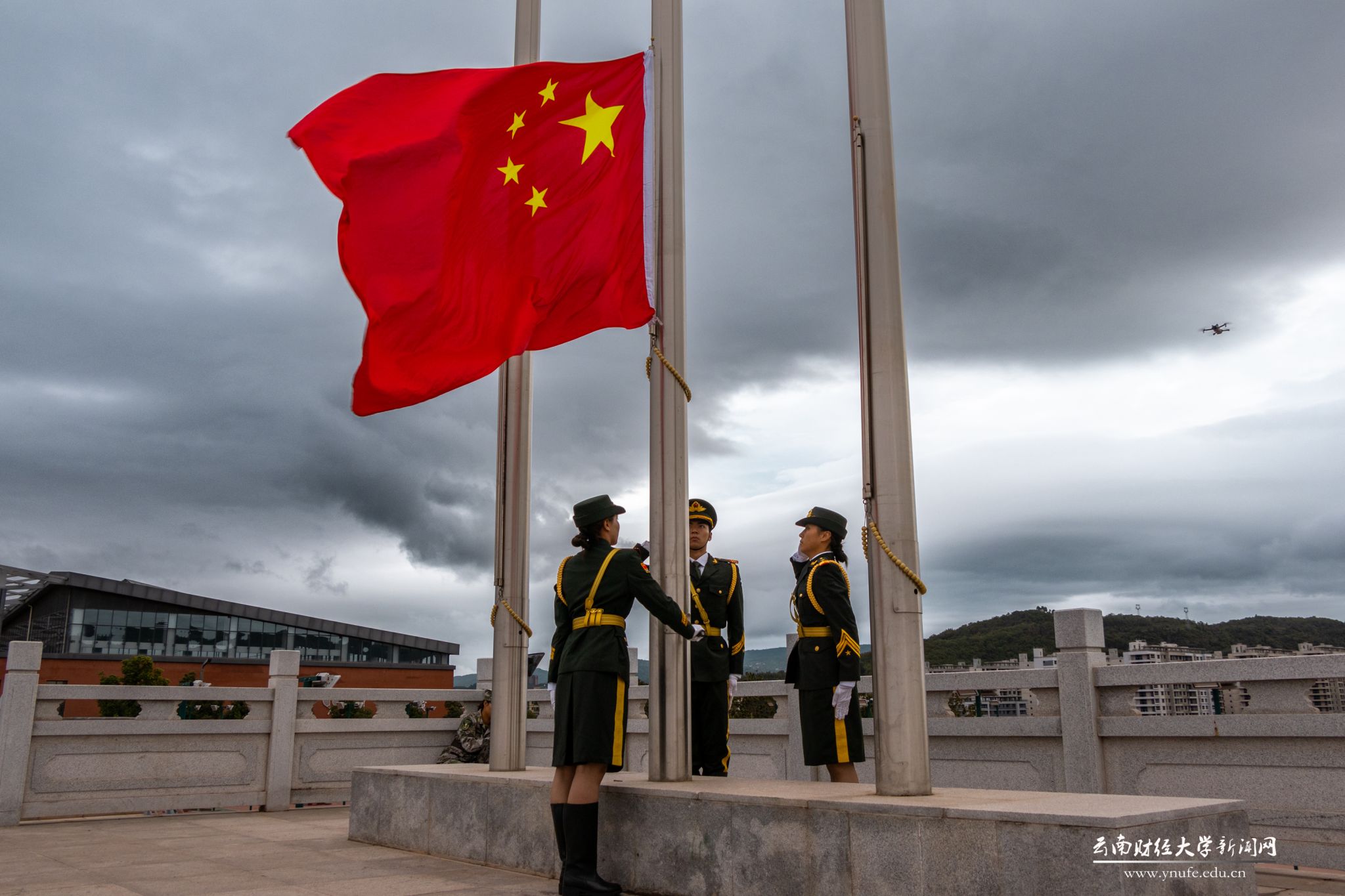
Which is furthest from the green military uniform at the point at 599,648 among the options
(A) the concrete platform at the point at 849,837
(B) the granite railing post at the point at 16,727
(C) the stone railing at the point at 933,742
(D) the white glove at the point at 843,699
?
(B) the granite railing post at the point at 16,727

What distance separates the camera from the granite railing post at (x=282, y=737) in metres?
11.6

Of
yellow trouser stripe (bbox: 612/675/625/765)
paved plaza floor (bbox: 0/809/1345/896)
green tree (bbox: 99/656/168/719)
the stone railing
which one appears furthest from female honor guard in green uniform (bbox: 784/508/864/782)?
green tree (bbox: 99/656/168/719)

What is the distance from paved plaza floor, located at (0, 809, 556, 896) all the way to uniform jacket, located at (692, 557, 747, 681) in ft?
6.14

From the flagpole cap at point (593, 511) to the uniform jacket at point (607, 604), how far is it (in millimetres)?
146

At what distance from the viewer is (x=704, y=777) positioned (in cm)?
619

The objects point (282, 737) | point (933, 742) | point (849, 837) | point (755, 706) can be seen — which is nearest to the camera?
point (849, 837)

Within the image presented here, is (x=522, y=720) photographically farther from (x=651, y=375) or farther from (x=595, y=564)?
(x=651, y=375)

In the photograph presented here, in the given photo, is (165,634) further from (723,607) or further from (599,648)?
(599,648)

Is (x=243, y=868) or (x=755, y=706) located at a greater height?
(x=755, y=706)

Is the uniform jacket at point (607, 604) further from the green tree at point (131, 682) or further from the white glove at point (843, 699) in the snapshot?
the green tree at point (131, 682)

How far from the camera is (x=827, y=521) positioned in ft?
21.4

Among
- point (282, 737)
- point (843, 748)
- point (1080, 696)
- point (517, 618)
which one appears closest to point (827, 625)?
point (843, 748)

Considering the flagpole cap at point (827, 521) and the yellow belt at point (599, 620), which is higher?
the flagpole cap at point (827, 521)

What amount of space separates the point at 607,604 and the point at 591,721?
23.8 inches
